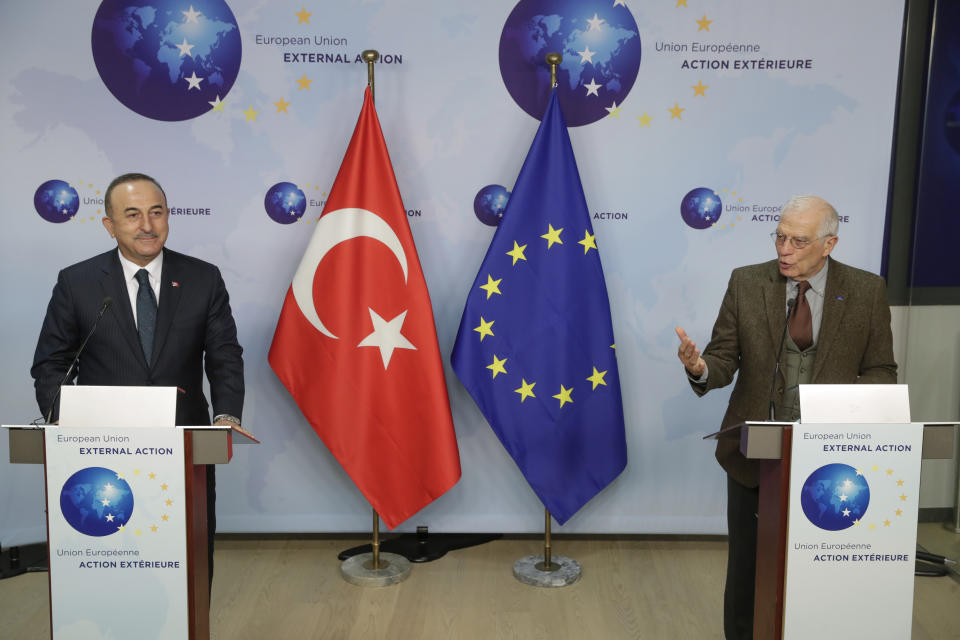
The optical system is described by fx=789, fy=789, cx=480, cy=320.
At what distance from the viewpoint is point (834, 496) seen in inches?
77.1

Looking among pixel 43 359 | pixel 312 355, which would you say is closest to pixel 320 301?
pixel 312 355

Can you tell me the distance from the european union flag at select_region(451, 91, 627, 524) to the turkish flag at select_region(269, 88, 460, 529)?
0.23m

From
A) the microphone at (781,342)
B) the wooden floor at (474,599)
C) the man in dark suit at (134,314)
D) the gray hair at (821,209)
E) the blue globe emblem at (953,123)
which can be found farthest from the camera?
the blue globe emblem at (953,123)

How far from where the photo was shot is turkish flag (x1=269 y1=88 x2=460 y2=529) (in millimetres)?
3477

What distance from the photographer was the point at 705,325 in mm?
3859

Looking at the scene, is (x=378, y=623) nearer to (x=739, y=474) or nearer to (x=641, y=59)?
(x=739, y=474)

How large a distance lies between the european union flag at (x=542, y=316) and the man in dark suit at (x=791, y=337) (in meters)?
0.96

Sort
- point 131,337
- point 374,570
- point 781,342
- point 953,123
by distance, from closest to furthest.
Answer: point 781,342 < point 131,337 < point 374,570 < point 953,123

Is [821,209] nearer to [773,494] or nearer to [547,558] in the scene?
[773,494]

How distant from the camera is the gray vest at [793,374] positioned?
2.46 metres

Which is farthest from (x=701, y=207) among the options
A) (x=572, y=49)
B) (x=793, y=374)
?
(x=793, y=374)

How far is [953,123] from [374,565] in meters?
3.42

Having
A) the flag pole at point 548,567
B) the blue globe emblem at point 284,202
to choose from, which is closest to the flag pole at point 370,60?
the blue globe emblem at point 284,202

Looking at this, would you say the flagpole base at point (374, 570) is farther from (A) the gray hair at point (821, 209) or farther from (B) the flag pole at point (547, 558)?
(A) the gray hair at point (821, 209)
